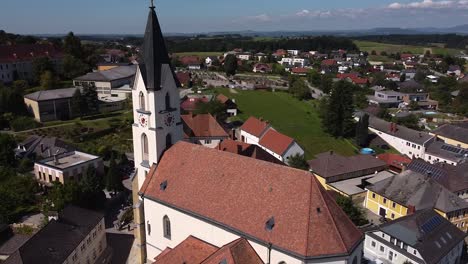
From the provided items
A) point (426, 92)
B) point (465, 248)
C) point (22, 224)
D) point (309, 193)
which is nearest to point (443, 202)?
point (465, 248)

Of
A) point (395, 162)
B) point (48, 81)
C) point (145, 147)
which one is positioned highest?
point (145, 147)

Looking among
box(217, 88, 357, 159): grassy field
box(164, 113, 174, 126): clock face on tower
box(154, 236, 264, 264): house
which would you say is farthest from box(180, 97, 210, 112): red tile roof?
box(154, 236, 264, 264): house

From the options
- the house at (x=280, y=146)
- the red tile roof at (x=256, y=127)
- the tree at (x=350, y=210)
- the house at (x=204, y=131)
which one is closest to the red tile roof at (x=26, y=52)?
the house at (x=204, y=131)

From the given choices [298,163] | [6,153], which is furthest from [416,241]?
[6,153]

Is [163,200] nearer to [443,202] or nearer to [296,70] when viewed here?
[443,202]

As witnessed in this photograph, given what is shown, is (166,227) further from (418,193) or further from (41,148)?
(41,148)

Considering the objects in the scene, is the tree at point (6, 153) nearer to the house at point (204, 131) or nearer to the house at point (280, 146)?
the house at point (204, 131)

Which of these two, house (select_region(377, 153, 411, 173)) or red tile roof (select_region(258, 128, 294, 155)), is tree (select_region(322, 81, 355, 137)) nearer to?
house (select_region(377, 153, 411, 173))
